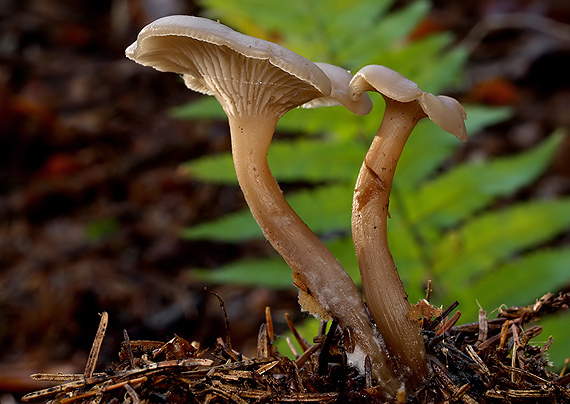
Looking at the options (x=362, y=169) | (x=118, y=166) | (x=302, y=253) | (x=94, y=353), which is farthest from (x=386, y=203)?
(x=118, y=166)

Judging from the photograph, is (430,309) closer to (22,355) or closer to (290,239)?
(290,239)

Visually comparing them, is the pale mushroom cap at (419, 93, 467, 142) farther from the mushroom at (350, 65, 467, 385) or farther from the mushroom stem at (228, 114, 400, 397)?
the mushroom stem at (228, 114, 400, 397)

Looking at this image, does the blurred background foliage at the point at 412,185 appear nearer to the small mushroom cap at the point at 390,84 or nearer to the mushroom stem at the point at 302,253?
the mushroom stem at the point at 302,253

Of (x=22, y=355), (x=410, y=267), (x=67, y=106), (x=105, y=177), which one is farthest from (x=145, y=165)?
A: (x=410, y=267)

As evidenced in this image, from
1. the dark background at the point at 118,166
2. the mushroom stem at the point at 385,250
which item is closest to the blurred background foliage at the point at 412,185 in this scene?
the mushroom stem at the point at 385,250

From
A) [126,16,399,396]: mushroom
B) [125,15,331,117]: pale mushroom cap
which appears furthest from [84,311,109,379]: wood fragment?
[125,15,331,117]: pale mushroom cap
